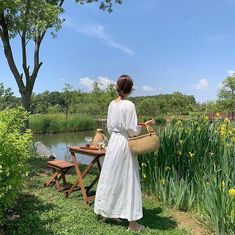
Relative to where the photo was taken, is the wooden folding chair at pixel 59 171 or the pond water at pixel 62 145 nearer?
the wooden folding chair at pixel 59 171

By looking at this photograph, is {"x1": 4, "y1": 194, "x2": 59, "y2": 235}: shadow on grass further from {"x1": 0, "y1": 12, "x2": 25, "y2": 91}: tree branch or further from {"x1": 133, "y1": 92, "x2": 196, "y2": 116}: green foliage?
{"x1": 133, "y1": 92, "x2": 196, "y2": 116}: green foliage

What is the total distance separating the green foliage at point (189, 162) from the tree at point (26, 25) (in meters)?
3.80

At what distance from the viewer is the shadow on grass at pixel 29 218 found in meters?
3.86

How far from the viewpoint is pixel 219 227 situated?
3658mm

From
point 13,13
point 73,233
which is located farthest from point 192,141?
point 13,13

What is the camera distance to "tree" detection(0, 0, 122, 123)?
7379 millimetres

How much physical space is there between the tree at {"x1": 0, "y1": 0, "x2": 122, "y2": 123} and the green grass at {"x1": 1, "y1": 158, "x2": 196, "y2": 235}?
149 inches

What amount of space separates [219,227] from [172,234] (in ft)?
1.87

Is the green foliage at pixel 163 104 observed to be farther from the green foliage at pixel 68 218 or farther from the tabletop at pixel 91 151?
the tabletop at pixel 91 151

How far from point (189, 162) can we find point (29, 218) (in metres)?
2.32

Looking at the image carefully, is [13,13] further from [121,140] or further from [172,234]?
[172,234]

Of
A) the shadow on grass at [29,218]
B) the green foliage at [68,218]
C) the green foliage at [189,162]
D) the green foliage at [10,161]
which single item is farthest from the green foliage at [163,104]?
the green foliage at [10,161]

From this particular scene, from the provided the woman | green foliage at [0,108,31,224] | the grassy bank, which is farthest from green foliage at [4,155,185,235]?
the grassy bank

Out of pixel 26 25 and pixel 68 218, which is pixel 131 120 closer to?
pixel 68 218
